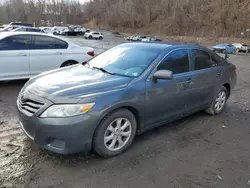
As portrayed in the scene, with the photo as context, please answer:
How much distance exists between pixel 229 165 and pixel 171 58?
186 centimetres

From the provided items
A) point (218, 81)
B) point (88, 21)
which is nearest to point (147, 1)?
point (88, 21)

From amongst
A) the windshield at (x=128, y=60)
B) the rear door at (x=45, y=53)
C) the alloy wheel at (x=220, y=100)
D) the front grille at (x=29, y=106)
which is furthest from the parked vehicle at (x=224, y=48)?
the front grille at (x=29, y=106)

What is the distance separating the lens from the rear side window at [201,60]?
425 centimetres

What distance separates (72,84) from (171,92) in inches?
63.1

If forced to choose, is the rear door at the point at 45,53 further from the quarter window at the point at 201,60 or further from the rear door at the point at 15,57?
the quarter window at the point at 201,60

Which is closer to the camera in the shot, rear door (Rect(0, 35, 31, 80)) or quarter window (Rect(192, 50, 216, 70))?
quarter window (Rect(192, 50, 216, 70))

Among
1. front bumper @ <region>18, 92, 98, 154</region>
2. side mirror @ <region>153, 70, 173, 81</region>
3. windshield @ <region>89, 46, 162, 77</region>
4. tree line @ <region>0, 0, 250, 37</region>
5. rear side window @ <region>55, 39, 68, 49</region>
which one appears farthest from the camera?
tree line @ <region>0, 0, 250, 37</region>

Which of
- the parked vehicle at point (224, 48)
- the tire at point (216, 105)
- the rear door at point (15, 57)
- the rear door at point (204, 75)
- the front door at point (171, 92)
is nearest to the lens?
the front door at point (171, 92)

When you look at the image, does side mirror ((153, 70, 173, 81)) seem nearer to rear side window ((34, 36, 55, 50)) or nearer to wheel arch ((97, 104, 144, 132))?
wheel arch ((97, 104, 144, 132))

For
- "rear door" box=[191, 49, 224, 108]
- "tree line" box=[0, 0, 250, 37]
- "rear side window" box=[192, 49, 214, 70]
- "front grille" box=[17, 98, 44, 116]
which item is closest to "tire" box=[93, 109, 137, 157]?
"front grille" box=[17, 98, 44, 116]

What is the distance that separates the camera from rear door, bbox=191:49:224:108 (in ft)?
13.8

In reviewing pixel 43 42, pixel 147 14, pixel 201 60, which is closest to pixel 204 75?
pixel 201 60

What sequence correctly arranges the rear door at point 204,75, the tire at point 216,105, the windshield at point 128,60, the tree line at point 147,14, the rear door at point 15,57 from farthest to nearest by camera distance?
the tree line at point 147,14 → the rear door at point 15,57 → the tire at point 216,105 → the rear door at point 204,75 → the windshield at point 128,60

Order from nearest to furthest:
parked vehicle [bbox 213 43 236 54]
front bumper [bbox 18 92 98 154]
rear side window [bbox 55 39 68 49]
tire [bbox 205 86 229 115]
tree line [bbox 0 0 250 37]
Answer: front bumper [bbox 18 92 98 154] < tire [bbox 205 86 229 115] < rear side window [bbox 55 39 68 49] < parked vehicle [bbox 213 43 236 54] < tree line [bbox 0 0 250 37]
